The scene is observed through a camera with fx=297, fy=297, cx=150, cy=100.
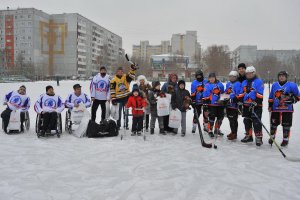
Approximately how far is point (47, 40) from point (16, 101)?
66719mm

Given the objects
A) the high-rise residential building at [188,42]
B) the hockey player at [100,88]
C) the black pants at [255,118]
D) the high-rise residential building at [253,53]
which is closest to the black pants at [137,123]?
the hockey player at [100,88]

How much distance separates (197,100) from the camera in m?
7.20

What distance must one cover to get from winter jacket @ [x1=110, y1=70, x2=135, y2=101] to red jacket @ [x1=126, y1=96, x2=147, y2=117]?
45 cm

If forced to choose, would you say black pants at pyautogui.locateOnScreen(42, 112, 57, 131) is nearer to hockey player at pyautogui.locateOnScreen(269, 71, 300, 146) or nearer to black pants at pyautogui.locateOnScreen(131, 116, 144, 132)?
black pants at pyautogui.locateOnScreen(131, 116, 144, 132)

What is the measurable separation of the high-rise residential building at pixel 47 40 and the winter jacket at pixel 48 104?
186 ft

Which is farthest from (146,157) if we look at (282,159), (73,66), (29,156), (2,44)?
(2,44)

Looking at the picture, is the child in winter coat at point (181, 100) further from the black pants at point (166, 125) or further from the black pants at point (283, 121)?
the black pants at point (283, 121)

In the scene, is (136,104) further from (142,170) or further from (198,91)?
(142,170)

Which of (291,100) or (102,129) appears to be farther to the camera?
(102,129)

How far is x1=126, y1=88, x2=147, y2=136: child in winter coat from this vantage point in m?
6.91

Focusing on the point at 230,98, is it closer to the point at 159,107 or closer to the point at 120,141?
the point at 159,107

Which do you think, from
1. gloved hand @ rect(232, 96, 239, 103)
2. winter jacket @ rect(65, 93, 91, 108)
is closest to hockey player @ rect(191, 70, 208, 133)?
gloved hand @ rect(232, 96, 239, 103)

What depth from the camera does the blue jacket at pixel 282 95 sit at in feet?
18.6

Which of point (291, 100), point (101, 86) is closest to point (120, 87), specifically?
point (101, 86)
